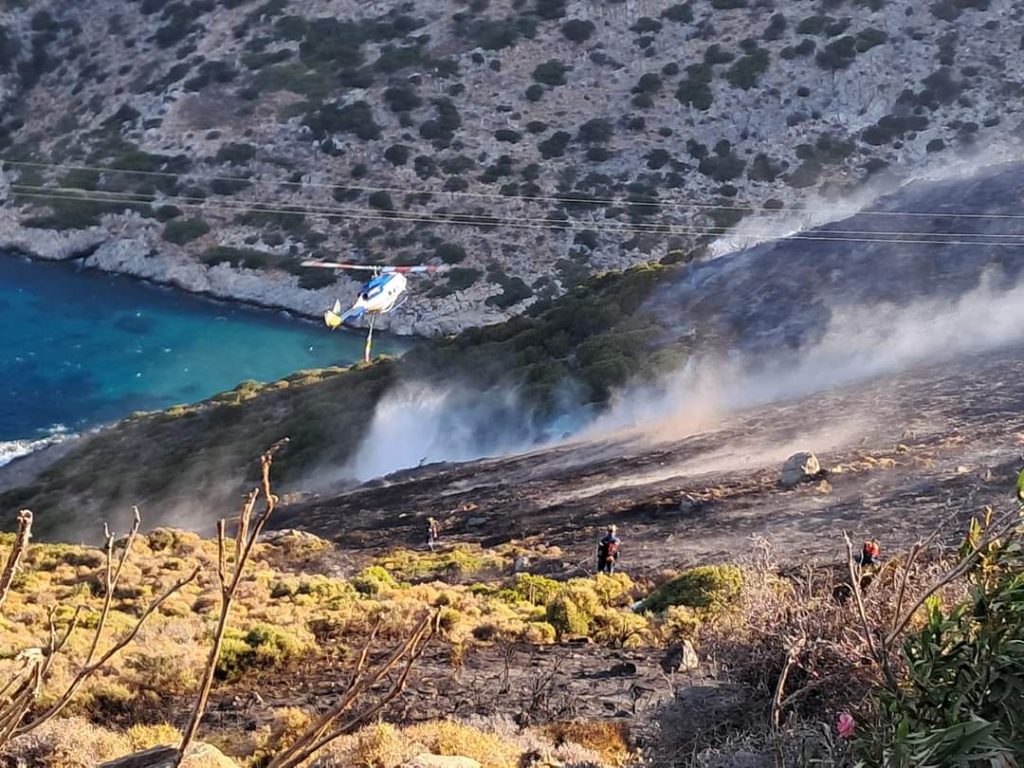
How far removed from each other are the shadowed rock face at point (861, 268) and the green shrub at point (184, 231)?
1329 inches

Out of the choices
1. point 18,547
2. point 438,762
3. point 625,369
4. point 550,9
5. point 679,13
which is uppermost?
point 18,547

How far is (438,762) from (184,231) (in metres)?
55.7

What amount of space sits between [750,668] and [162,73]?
72.7m

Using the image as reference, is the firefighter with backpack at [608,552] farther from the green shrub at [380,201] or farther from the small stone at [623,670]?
the green shrub at [380,201]

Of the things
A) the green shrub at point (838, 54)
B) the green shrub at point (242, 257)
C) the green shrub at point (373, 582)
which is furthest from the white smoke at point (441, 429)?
the green shrub at point (838, 54)

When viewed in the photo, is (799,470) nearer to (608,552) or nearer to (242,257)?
(608,552)

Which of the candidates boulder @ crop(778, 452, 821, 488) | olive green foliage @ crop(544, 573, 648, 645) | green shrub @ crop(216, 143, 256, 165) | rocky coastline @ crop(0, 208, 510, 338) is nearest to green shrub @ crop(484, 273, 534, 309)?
rocky coastline @ crop(0, 208, 510, 338)

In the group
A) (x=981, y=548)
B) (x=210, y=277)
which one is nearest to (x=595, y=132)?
(x=210, y=277)

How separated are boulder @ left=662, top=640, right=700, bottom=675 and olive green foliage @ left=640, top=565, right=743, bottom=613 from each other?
2.27 m

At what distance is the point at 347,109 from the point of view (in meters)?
64.3

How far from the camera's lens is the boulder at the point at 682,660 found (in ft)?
37.7

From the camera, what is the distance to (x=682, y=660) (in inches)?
457

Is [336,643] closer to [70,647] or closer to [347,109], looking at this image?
[70,647]

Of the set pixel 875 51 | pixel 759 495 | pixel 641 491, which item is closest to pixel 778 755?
pixel 759 495
